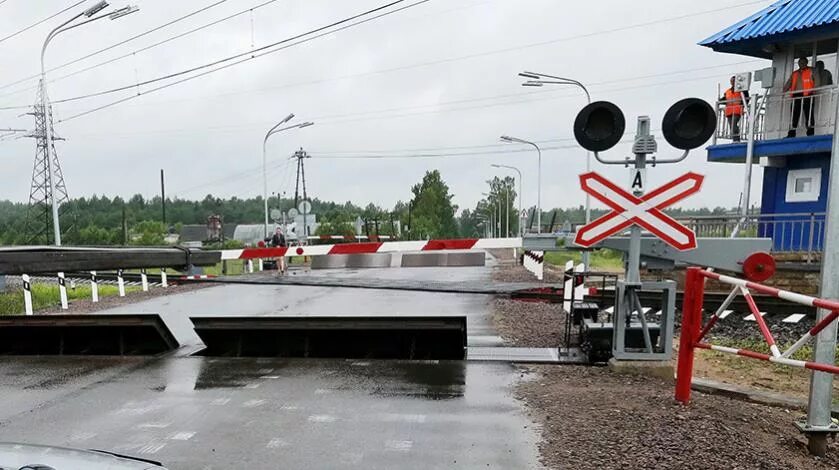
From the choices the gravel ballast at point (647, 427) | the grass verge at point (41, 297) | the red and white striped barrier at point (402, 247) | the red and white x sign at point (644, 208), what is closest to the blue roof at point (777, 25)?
the red and white striped barrier at point (402, 247)

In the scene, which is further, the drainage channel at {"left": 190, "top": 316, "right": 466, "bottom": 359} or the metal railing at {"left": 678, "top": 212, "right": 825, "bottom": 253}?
the metal railing at {"left": 678, "top": 212, "right": 825, "bottom": 253}

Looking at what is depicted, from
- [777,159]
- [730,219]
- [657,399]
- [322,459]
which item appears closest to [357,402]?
[322,459]

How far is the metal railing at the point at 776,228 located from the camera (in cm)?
1295

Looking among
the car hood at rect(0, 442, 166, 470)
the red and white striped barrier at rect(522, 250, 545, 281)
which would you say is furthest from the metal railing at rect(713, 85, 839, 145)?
the car hood at rect(0, 442, 166, 470)

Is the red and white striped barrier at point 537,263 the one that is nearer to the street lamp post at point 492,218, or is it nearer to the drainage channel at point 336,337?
the drainage channel at point 336,337

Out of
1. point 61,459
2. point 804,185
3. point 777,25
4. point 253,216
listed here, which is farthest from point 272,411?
point 253,216

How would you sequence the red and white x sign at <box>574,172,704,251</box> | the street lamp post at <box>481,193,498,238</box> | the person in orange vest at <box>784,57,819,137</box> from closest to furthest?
the red and white x sign at <box>574,172,704,251</box>
the person in orange vest at <box>784,57,819,137</box>
the street lamp post at <box>481,193,498,238</box>

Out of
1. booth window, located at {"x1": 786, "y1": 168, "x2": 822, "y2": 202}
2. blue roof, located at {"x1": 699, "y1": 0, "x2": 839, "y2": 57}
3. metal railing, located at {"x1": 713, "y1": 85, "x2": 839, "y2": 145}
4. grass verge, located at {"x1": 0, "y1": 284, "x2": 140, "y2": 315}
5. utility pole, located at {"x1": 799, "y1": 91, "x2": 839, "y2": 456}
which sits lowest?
grass verge, located at {"x1": 0, "y1": 284, "x2": 140, "y2": 315}

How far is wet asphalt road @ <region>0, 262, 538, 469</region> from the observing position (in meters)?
4.09

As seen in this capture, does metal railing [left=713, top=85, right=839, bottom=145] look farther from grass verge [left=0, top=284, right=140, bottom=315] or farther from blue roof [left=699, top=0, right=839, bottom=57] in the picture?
grass verge [left=0, top=284, right=140, bottom=315]

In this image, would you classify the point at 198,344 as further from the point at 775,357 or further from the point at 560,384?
the point at 775,357

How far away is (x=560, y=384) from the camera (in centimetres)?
567

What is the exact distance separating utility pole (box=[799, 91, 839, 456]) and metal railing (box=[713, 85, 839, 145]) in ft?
36.1

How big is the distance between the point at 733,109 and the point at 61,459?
16823 mm
